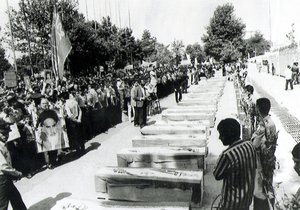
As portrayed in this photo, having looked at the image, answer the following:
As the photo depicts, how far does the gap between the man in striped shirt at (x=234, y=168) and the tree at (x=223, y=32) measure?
6045 centimetres

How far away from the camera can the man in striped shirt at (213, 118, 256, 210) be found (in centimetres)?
320

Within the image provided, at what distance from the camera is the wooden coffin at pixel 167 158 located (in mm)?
6723

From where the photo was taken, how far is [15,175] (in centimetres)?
466

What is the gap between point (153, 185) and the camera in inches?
221

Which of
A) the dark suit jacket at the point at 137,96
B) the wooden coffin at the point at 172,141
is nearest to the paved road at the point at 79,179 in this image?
the wooden coffin at the point at 172,141

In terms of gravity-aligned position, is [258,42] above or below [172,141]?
above

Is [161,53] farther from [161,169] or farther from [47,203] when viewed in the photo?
[161,169]

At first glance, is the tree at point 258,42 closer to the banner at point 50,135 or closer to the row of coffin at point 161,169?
the row of coffin at point 161,169

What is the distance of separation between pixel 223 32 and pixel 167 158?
59419 millimetres

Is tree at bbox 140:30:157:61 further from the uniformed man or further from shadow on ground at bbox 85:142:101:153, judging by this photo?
the uniformed man

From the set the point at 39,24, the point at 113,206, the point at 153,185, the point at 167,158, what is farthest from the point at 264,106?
the point at 39,24

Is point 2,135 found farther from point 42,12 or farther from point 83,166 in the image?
point 42,12

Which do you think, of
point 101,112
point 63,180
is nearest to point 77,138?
point 63,180

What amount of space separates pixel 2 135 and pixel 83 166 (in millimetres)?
3636
